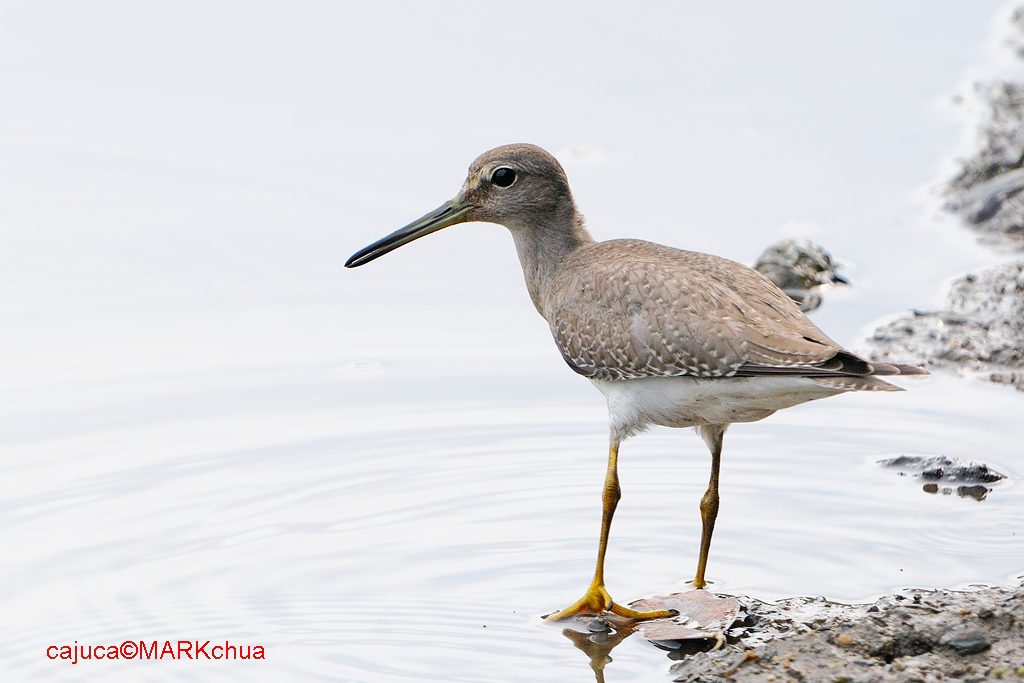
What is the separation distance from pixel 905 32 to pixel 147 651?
1139 cm

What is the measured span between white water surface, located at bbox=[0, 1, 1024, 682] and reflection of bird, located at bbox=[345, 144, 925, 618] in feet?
2.49

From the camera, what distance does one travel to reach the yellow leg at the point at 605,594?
22.8 ft

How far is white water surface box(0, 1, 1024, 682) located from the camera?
7.20 metres

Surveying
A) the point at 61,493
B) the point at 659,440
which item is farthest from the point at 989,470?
the point at 61,493

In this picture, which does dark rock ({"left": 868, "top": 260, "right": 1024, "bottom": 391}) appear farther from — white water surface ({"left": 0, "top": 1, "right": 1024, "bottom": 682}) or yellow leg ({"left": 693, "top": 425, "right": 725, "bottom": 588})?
yellow leg ({"left": 693, "top": 425, "right": 725, "bottom": 588})

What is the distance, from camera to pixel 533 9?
1488 cm

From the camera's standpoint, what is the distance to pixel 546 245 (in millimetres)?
8008

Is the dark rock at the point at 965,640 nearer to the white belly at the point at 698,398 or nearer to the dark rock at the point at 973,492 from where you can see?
the white belly at the point at 698,398

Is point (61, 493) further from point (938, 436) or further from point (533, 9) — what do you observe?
point (533, 9)

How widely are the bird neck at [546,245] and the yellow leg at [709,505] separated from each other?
4.29ft

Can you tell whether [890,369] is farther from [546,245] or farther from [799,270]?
[799,270]

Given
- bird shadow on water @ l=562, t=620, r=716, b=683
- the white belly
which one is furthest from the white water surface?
the white belly

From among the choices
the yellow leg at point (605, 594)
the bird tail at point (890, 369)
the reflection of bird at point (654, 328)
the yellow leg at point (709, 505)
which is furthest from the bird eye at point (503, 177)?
the bird tail at point (890, 369)

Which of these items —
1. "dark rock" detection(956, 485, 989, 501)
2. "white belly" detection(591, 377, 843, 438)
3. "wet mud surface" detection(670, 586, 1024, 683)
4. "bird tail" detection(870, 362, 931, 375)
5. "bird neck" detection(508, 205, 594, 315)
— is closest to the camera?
"wet mud surface" detection(670, 586, 1024, 683)
